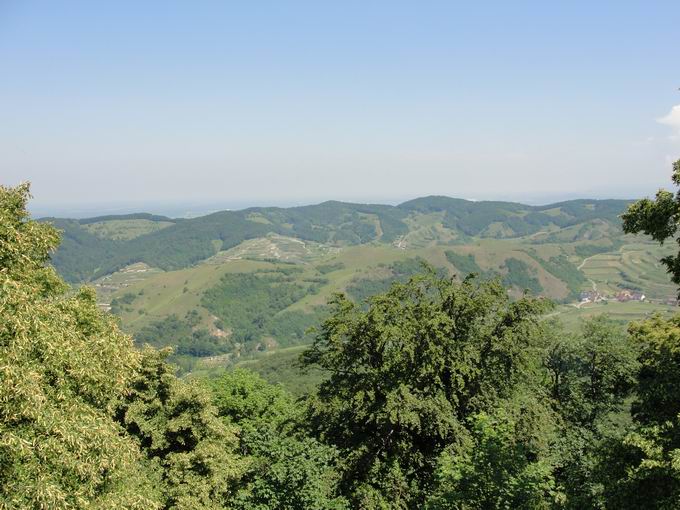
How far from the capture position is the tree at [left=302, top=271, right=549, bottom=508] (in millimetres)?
23047

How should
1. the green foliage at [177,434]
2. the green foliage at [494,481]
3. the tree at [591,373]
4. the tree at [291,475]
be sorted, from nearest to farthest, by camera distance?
the green foliage at [494,481], the tree at [291,475], the green foliage at [177,434], the tree at [591,373]

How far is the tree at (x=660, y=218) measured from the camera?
493 inches

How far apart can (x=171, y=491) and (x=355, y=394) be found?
10633mm

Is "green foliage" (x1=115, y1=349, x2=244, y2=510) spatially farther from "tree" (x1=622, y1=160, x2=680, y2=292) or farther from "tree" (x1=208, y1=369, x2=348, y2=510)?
"tree" (x1=622, y1=160, x2=680, y2=292)

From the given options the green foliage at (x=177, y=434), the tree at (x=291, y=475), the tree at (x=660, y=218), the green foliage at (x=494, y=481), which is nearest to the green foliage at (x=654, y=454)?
the green foliage at (x=494, y=481)

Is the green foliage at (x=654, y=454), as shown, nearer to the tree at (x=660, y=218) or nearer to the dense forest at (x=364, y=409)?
the dense forest at (x=364, y=409)

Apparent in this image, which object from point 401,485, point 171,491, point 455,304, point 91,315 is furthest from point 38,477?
point 455,304

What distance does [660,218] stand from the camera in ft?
41.9

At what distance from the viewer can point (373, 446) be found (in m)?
24.4

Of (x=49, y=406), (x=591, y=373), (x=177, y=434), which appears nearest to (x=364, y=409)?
(x=177, y=434)

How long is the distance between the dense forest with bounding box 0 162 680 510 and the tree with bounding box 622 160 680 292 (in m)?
0.05

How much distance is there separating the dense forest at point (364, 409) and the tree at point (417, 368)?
12cm

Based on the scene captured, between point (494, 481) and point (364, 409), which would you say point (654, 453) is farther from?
point (364, 409)

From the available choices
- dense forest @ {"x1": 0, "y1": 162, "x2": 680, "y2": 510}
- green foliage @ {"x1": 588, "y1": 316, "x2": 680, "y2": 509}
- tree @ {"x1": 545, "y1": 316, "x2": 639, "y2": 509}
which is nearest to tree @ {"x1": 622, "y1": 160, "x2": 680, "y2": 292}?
dense forest @ {"x1": 0, "y1": 162, "x2": 680, "y2": 510}
